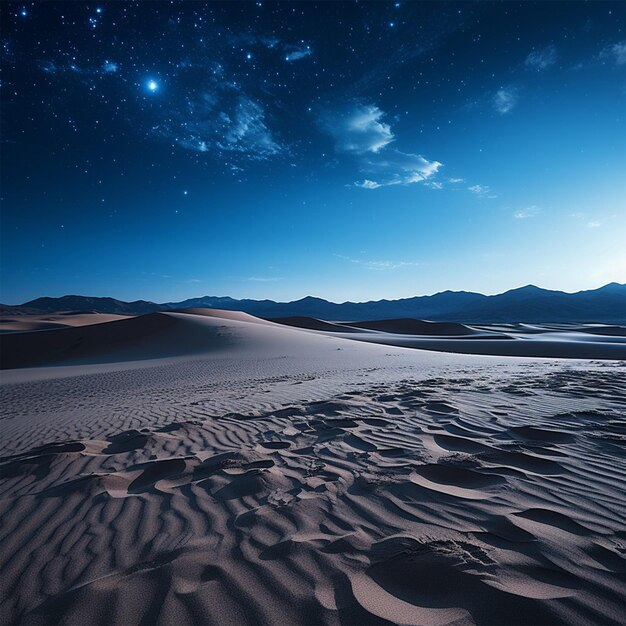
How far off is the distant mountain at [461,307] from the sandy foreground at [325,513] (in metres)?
102

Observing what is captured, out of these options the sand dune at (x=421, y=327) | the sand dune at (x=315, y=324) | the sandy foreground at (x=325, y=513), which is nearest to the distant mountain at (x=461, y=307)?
the sand dune at (x=421, y=327)

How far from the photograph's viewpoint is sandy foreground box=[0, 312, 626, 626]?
168 centimetres

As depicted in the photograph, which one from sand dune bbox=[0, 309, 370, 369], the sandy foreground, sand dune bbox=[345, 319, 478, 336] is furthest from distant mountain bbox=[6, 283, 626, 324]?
the sandy foreground

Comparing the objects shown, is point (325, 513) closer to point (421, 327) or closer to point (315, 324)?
point (421, 327)

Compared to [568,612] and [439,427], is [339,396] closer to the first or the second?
[439,427]

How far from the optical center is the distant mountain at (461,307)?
108 m

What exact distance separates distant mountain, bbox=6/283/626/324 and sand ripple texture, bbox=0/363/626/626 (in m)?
103

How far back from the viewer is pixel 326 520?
2.38 meters

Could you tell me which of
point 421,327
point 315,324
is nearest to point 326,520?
point 421,327

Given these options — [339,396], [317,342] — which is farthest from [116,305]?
[339,396]

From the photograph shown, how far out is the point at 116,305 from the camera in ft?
577

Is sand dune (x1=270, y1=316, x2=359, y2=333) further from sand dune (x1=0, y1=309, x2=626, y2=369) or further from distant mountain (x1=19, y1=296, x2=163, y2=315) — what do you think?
distant mountain (x1=19, y1=296, x2=163, y2=315)

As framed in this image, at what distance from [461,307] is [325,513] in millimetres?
168433

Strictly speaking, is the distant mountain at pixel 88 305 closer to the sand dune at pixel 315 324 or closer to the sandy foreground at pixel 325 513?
the sand dune at pixel 315 324
